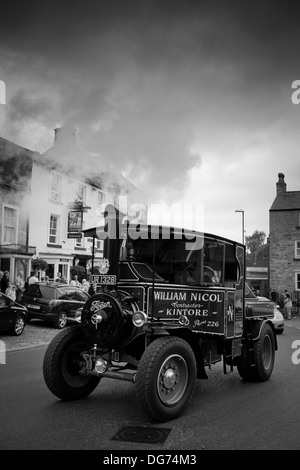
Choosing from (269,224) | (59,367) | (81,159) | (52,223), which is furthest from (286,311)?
(59,367)

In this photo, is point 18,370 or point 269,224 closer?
point 18,370

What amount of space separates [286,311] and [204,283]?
21303mm

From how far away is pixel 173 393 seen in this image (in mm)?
5047

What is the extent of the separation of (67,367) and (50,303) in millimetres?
9390

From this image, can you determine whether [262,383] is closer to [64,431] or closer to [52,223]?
[64,431]

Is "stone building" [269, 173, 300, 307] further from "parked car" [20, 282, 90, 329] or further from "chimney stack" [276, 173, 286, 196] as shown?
"parked car" [20, 282, 90, 329]

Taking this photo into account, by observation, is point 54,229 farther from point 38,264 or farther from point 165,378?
point 165,378

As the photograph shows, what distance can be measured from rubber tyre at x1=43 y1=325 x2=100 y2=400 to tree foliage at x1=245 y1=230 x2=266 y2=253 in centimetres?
8245

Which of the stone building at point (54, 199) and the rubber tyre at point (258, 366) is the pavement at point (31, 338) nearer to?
the stone building at point (54, 199)

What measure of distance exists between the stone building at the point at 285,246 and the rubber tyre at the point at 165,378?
3027 centimetres

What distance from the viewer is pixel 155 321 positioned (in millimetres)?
5312

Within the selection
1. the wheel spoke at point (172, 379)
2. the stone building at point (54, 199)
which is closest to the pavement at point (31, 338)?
the stone building at point (54, 199)

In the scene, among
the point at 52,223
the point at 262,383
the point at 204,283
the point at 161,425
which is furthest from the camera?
the point at 52,223

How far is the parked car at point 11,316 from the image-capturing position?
1191 centimetres
